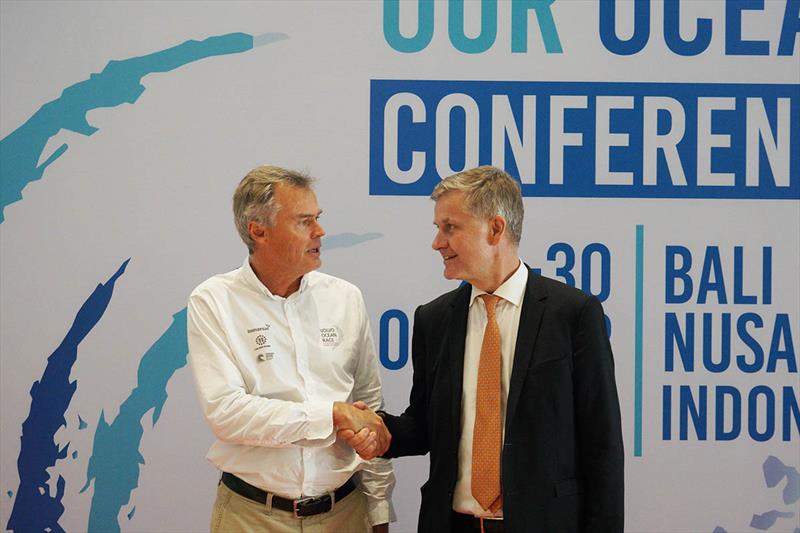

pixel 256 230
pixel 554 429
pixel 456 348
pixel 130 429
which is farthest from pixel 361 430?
pixel 130 429

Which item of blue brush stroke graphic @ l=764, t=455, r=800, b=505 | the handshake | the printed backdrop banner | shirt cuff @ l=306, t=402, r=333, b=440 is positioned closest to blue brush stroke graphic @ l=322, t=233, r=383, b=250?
the printed backdrop banner

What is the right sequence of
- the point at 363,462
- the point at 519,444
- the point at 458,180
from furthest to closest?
the point at 363,462
the point at 458,180
the point at 519,444

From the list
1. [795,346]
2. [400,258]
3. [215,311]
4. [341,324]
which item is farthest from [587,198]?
[215,311]

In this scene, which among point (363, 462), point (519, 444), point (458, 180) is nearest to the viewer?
point (519, 444)

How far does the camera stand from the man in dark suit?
237 centimetres

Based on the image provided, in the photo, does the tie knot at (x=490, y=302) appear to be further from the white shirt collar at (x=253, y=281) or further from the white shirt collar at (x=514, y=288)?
the white shirt collar at (x=253, y=281)

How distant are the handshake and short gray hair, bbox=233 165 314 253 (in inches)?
25.0

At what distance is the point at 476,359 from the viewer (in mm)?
2564

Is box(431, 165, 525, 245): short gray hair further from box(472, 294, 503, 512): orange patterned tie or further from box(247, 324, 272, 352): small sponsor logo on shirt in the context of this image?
box(247, 324, 272, 352): small sponsor logo on shirt

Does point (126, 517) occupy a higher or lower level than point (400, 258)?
lower

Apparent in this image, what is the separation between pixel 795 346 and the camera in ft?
12.0

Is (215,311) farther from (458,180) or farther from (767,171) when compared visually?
(767,171)

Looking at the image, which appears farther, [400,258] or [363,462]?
[400,258]

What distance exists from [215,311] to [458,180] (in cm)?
89
